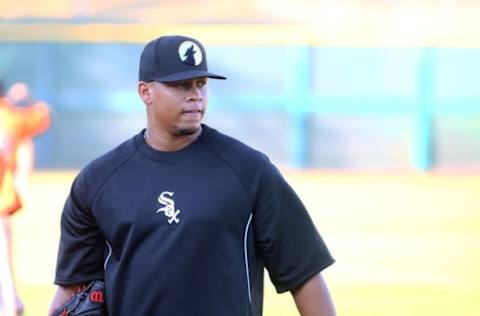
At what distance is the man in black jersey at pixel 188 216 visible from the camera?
10.8 feet

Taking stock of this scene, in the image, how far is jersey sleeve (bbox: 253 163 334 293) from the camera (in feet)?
11.0

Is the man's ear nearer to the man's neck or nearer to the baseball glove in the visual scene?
the man's neck

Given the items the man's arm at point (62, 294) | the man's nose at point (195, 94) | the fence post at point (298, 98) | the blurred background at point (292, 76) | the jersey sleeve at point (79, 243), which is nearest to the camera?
the man's nose at point (195, 94)

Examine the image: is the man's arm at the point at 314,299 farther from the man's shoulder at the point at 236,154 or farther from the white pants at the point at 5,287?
the white pants at the point at 5,287

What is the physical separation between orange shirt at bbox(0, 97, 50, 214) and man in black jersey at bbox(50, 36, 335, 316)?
4.18m

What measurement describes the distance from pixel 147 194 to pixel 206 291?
323 millimetres

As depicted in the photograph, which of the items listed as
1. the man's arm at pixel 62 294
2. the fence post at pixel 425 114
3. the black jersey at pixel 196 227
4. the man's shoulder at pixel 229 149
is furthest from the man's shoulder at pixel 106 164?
the fence post at pixel 425 114

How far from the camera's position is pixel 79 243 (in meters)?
3.55

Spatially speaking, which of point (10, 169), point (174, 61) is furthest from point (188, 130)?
point (10, 169)

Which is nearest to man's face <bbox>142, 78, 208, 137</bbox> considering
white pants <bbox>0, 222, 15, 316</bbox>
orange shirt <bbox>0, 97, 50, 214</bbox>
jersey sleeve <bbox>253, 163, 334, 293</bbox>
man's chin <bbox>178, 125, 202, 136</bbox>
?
man's chin <bbox>178, 125, 202, 136</bbox>

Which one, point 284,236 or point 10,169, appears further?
point 10,169

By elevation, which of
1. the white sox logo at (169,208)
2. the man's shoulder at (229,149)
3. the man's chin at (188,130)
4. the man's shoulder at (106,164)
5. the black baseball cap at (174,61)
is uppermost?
the black baseball cap at (174,61)

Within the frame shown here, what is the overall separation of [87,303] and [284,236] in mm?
608

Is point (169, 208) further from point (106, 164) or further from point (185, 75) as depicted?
point (185, 75)
